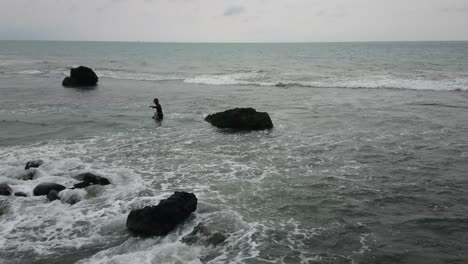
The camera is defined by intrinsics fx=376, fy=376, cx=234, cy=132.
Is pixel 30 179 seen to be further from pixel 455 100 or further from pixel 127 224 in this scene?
pixel 455 100

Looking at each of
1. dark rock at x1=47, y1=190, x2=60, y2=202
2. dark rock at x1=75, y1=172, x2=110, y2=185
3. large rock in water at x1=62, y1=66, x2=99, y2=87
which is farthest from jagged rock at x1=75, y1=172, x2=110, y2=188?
large rock in water at x1=62, y1=66, x2=99, y2=87

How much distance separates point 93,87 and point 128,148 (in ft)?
79.0

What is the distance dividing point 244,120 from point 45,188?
1075 centimetres

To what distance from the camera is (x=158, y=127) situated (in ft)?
67.3

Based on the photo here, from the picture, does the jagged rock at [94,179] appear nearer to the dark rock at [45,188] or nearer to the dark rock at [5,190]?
the dark rock at [45,188]

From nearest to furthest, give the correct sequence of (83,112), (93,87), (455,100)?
(83,112)
(455,100)
(93,87)

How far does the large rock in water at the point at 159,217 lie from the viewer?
8.79 m

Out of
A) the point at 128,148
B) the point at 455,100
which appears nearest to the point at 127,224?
the point at 128,148

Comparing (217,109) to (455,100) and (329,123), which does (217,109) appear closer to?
(329,123)

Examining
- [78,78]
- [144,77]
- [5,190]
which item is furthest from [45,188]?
[144,77]

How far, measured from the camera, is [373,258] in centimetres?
781

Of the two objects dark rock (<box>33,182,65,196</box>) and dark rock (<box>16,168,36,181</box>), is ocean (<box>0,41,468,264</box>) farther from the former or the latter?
dark rock (<box>33,182,65,196</box>)

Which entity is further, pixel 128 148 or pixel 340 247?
pixel 128 148

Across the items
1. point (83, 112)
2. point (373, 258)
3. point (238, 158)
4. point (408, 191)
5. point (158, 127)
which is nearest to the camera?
point (373, 258)
